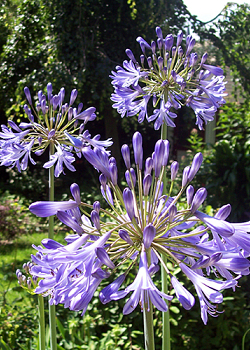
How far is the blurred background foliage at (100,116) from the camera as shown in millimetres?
3562

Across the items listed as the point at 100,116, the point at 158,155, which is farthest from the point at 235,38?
the point at 158,155

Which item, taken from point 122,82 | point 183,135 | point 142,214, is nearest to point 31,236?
point 122,82

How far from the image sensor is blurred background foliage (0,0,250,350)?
3.56 metres

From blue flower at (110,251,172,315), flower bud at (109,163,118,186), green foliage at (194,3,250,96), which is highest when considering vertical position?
green foliage at (194,3,250,96)

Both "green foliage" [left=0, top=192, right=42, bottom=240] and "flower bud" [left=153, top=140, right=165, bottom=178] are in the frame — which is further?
"green foliage" [left=0, top=192, right=42, bottom=240]

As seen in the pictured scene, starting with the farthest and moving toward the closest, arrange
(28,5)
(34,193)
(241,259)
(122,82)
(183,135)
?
(183,135), (34,193), (28,5), (122,82), (241,259)

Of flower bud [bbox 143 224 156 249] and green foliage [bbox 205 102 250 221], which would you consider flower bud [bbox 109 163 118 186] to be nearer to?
flower bud [bbox 143 224 156 249]

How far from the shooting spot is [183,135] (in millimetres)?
15609

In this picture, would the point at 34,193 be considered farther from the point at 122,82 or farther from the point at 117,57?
the point at 122,82

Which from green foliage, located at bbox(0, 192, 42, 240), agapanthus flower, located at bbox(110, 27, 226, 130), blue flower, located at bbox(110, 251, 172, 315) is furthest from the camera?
green foliage, located at bbox(0, 192, 42, 240)

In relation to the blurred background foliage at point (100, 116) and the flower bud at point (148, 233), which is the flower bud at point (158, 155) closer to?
the flower bud at point (148, 233)

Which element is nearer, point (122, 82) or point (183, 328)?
point (122, 82)

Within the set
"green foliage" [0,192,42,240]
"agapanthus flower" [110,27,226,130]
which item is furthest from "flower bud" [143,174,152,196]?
"green foliage" [0,192,42,240]

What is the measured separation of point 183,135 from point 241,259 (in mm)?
14909
